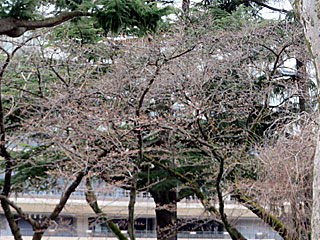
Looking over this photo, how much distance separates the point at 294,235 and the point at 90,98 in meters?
4.20

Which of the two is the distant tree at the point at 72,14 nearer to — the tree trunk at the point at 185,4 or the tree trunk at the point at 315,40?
the tree trunk at the point at 315,40

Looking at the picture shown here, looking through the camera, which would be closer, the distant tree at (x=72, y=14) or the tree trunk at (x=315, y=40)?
the tree trunk at (x=315, y=40)

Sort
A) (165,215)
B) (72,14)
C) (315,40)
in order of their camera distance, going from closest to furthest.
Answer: (315,40) → (72,14) → (165,215)

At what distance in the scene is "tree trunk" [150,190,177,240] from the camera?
1092 centimetres

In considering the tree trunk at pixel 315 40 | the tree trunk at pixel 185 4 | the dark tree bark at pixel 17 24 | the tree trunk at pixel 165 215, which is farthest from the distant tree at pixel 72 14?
the tree trunk at pixel 165 215

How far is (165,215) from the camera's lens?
11844mm

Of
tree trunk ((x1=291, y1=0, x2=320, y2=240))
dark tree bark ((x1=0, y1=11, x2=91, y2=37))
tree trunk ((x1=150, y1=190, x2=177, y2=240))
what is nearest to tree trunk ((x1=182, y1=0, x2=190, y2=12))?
tree trunk ((x1=150, y1=190, x2=177, y2=240))

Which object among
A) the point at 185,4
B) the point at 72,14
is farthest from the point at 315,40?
the point at 185,4

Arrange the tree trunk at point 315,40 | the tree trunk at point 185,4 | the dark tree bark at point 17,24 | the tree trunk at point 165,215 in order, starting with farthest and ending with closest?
the tree trunk at point 185,4 → the tree trunk at point 165,215 → the dark tree bark at point 17,24 → the tree trunk at point 315,40

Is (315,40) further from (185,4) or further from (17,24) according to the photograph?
(185,4)

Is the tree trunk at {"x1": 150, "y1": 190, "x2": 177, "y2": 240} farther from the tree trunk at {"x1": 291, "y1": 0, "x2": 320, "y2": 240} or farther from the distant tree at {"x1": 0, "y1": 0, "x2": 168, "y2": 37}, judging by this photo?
the tree trunk at {"x1": 291, "y1": 0, "x2": 320, "y2": 240}

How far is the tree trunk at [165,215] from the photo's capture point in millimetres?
10923

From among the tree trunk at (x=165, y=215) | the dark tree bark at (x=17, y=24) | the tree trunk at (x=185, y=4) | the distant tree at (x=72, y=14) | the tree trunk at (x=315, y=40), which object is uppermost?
the tree trunk at (x=185, y=4)

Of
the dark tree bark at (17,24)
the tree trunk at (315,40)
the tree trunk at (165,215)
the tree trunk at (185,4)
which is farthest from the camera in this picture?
the tree trunk at (185,4)
